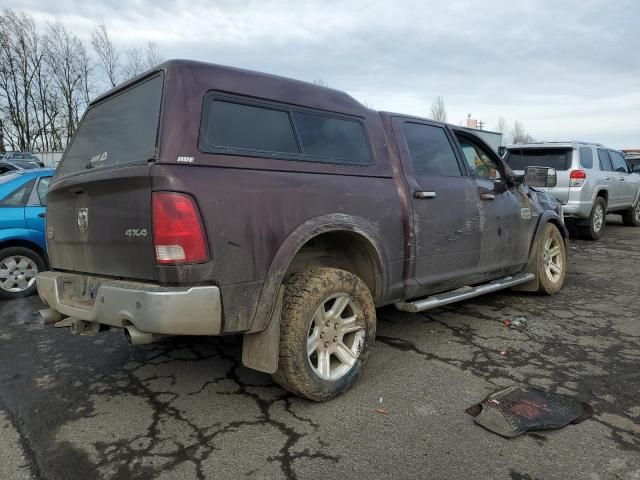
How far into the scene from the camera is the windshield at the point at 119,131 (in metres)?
2.72

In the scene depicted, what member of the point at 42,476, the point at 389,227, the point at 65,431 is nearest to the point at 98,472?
the point at 42,476

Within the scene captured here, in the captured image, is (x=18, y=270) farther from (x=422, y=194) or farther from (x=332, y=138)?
(x=422, y=194)

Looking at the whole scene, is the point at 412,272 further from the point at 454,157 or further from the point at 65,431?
the point at 65,431

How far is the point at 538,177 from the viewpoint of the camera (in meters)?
5.00

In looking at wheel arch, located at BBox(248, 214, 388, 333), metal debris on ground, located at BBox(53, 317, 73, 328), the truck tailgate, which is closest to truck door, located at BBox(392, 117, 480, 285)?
wheel arch, located at BBox(248, 214, 388, 333)

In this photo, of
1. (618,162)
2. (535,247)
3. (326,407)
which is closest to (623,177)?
(618,162)

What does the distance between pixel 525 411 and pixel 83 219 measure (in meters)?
2.94

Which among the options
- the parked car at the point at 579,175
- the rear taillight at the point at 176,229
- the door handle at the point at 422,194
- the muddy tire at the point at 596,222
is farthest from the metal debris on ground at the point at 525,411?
the muddy tire at the point at 596,222

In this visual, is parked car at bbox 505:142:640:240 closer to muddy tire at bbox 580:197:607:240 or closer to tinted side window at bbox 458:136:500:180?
muddy tire at bbox 580:197:607:240

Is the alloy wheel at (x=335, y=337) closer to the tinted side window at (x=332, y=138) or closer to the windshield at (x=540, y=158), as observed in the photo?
the tinted side window at (x=332, y=138)

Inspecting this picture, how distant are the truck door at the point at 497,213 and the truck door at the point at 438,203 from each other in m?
0.16

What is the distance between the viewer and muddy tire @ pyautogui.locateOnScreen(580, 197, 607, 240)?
384 inches

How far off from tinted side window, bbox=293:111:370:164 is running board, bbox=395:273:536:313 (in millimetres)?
1162

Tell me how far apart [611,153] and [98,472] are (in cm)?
1190
